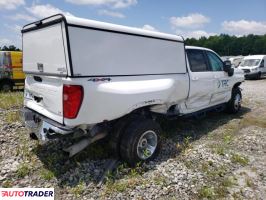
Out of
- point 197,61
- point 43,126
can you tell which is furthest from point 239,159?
point 43,126

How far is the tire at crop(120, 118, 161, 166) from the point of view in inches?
158

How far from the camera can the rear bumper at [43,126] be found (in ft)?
11.6

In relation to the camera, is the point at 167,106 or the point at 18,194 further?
the point at 167,106

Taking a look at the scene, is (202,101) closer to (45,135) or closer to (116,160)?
(116,160)

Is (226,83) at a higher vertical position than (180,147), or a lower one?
higher

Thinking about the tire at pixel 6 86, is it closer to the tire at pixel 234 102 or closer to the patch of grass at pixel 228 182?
the tire at pixel 234 102

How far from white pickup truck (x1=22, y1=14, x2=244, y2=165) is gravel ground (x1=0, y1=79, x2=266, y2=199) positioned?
419mm

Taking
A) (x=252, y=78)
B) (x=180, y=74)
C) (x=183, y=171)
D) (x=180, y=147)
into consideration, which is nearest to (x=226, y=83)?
(x=180, y=74)

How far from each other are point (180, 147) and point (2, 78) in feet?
36.0

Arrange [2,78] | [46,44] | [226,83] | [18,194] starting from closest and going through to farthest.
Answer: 1. [18,194]
2. [46,44]
3. [226,83]
4. [2,78]

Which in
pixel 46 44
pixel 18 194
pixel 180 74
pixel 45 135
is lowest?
pixel 18 194

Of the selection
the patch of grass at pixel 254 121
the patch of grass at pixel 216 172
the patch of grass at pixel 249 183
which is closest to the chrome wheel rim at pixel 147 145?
the patch of grass at pixel 216 172

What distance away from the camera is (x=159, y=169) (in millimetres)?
4086

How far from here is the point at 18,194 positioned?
349 cm
